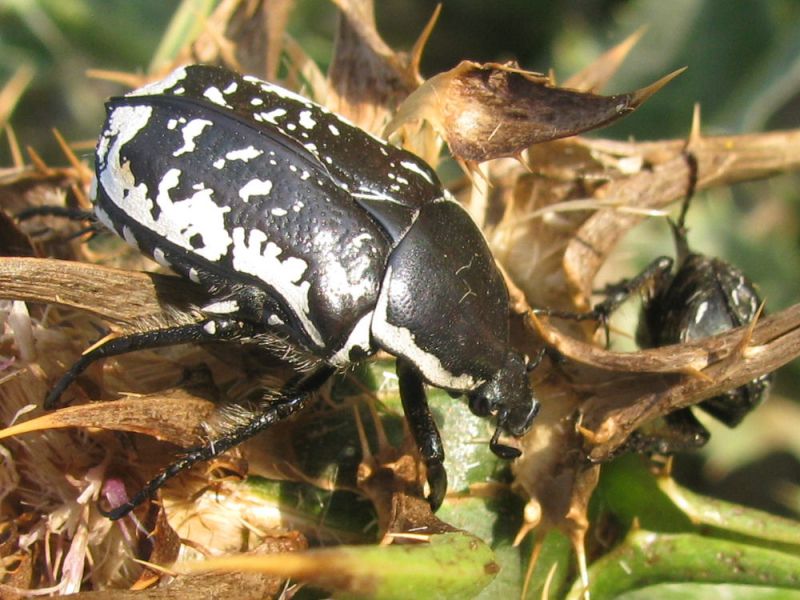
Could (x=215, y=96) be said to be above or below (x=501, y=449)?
above

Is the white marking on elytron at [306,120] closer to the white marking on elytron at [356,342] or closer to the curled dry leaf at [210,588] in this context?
the white marking on elytron at [356,342]

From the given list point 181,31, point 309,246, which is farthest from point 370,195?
point 181,31

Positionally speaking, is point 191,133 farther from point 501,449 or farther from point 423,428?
point 501,449

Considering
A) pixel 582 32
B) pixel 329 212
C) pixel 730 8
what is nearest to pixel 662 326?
pixel 329 212

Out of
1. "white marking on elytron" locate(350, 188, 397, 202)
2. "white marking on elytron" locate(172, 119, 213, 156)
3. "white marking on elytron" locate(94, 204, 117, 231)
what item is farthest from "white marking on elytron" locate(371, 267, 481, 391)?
"white marking on elytron" locate(94, 204, 117, 231)

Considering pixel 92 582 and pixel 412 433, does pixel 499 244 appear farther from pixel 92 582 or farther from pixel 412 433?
pixel 92 582
